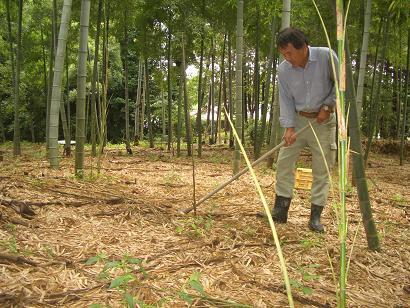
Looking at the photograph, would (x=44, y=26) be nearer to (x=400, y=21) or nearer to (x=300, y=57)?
(x=400, y=21)

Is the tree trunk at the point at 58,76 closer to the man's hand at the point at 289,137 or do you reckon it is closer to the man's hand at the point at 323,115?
the man's hand at the point at 289,137

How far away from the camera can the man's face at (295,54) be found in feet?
8.54

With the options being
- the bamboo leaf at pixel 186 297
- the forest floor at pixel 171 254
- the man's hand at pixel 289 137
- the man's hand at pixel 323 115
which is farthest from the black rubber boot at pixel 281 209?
the bamboo leaf at pixel 186 297

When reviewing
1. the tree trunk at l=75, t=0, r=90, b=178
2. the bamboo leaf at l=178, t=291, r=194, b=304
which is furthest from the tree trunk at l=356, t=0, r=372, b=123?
the bamboo leaf at l=178, t=291, r=194, b=304

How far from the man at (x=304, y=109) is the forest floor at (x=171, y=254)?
28 centimetres

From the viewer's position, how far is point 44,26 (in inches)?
409

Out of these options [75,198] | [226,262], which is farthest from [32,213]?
[226,262]

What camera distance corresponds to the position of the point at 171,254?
7.34 ft

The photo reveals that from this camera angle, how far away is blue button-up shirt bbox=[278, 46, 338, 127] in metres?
2.74

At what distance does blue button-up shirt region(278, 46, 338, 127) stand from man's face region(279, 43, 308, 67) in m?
0.06

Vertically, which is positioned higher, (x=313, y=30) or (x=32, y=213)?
(x=313, y=30)

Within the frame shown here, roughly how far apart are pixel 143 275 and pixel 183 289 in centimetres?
23

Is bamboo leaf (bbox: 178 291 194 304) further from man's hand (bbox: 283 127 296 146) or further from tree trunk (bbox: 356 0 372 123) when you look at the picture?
tree trunk (bbox: 356 0 372 123)


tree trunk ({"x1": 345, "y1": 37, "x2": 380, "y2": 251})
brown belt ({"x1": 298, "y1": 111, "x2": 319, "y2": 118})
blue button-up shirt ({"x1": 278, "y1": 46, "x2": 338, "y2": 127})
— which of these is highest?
blue button-up shirt ({"x1": 278, "y1": 46, "x2": 338, "y2": 127})
